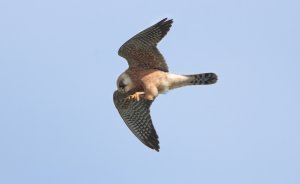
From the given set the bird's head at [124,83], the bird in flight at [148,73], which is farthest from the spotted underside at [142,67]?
the bird's head at [124,83]

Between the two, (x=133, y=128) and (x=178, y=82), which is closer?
(x=178, y=82)

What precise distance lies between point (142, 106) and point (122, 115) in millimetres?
513

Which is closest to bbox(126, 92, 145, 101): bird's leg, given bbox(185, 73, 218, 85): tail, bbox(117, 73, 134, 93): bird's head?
bbox(117, 73, 134, 93): bird's head

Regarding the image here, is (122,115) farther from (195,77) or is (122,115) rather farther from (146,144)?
(195,77)

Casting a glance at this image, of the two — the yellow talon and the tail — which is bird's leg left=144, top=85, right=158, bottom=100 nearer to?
the yellow talon

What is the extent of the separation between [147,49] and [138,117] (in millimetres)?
1744

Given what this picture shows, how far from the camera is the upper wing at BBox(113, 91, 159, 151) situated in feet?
57.9

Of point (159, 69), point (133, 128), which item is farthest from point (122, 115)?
point (159, 69)

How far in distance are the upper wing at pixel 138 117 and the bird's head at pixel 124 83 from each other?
2.30 ft

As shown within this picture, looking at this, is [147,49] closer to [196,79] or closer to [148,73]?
[148,73]

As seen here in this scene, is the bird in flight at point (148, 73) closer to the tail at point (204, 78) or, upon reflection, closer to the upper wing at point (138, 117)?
the tail at point (204, 78)

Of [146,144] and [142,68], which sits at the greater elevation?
[142,68]

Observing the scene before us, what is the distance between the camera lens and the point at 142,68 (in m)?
17.0

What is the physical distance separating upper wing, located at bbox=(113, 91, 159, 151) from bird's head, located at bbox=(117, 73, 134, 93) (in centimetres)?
70
